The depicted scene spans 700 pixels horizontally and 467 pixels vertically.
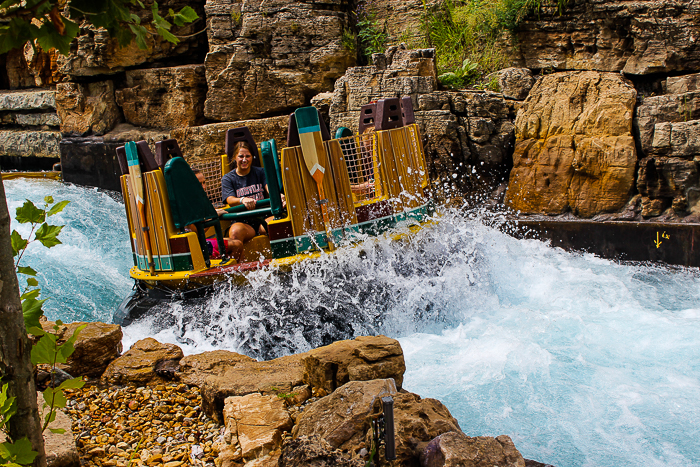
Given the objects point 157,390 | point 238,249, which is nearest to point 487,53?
point 238,249

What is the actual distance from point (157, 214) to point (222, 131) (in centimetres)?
574

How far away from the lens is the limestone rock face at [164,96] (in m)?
10.6

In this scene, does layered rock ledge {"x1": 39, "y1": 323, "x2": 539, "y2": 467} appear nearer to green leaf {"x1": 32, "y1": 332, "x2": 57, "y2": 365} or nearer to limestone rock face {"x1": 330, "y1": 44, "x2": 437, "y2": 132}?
green leaf {"x1": 32, "y1": 332, "x2": 57, "y2": 365}

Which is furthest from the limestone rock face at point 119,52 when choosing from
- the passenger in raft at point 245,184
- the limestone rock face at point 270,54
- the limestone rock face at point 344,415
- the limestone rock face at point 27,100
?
the limestone rock face at point 344,415

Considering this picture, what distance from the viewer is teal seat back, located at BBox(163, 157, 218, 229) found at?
175 inches

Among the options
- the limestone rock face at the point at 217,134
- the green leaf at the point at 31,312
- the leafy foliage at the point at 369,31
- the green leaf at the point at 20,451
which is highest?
the leafy foliage at the point at 369,31

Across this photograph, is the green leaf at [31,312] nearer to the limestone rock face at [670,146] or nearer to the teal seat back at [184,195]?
the teal seat back at [184,195]

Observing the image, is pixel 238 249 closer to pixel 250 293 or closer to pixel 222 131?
pixel 250 293

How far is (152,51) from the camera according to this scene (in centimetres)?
1095

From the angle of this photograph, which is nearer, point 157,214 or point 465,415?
point 465,415

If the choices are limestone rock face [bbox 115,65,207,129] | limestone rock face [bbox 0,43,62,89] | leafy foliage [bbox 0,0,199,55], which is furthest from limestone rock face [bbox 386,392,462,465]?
limestone rock face [bbox 0,43,62,89]

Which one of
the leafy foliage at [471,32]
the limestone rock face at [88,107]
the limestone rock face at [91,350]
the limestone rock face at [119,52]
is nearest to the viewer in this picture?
the limestone rock face at [91,350]

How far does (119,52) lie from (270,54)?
11.2 ft

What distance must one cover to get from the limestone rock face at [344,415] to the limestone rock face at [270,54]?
8201 mm
